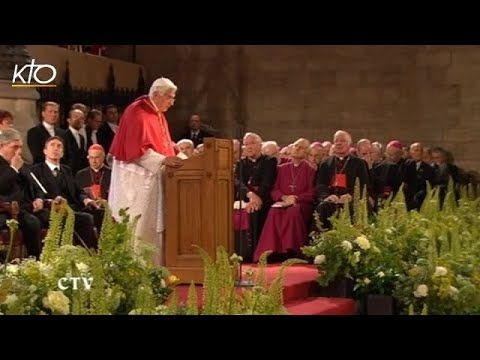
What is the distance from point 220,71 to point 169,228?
7823 millimetres

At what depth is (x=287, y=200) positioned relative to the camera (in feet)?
32.3

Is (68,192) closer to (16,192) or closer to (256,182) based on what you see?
(16,192)

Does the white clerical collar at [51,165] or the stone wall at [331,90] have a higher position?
the stone wall at [331,90]

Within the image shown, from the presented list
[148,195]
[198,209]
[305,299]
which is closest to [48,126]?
[148,195]

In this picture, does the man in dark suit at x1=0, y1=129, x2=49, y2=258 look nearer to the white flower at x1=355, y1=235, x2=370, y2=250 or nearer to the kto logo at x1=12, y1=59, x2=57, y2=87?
Answer: the kto logo at x1=12, y1=59, x2=57, y2=87

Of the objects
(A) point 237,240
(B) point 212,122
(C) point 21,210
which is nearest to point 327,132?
(B) point 212,122

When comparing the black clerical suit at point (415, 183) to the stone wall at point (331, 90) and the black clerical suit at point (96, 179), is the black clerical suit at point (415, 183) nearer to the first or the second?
the stone wall at point (331, 90)

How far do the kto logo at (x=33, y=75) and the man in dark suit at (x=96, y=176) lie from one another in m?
1.26

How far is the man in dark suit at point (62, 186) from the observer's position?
847 cm

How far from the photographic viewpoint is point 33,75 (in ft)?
37.0

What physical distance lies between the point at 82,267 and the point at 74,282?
0.44 feet

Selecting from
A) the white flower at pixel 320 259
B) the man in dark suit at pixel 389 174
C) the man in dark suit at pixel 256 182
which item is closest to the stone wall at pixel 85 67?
the man in dark suit at pixel 256 182
